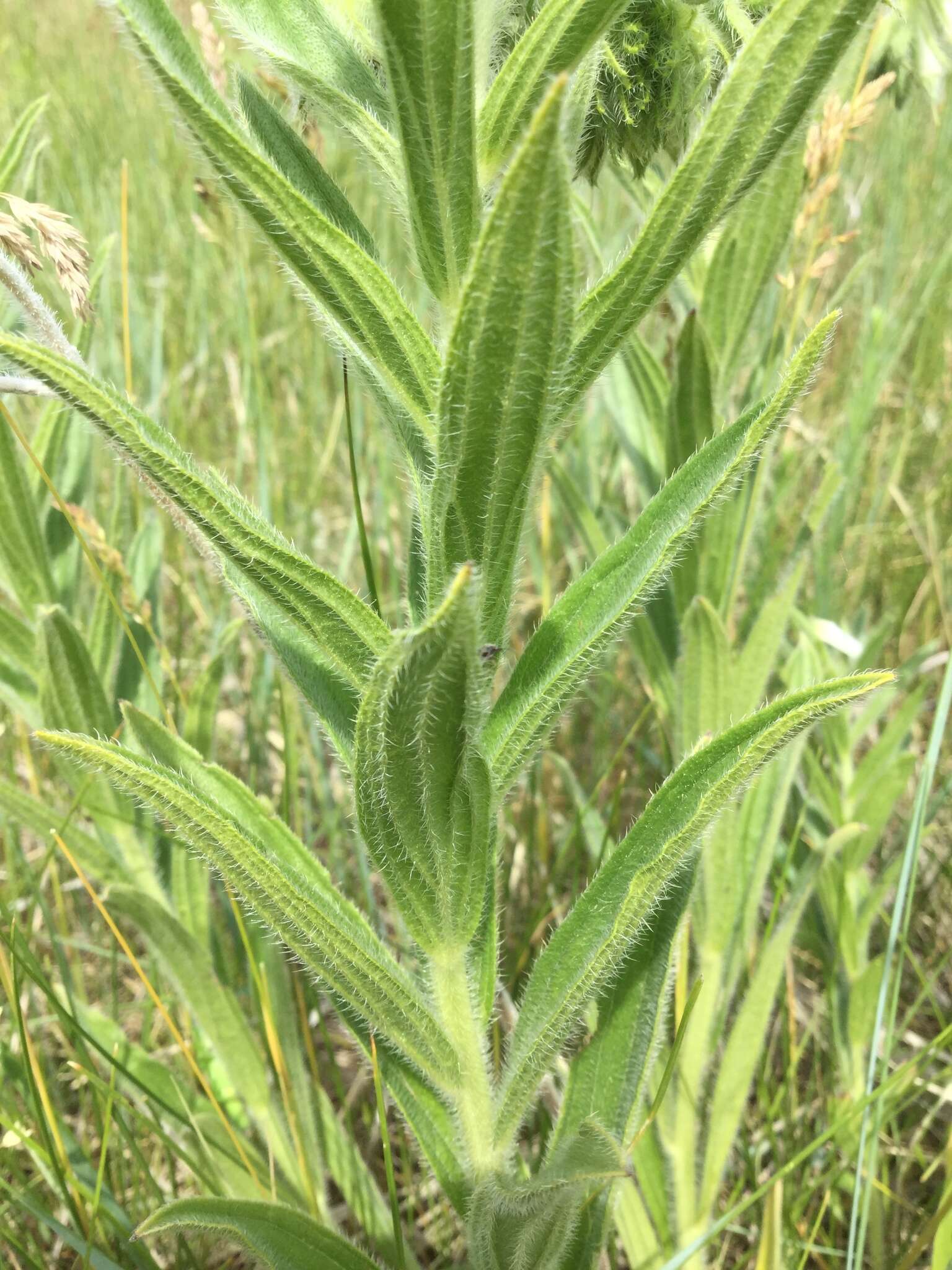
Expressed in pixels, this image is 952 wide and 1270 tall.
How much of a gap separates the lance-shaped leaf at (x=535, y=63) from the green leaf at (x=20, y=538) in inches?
34.9

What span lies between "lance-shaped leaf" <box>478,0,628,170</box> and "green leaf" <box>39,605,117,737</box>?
2.68 feet

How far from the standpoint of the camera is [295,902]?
822 mm

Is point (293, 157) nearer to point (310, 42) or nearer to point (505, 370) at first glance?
point (310, 42)

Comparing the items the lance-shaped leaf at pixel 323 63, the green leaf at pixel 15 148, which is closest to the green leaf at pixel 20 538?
the green leaf at pixel 15 148

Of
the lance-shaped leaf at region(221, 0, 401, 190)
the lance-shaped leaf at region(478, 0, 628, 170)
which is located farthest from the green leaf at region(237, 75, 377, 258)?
the lance-shaped leaf at region(478, 0, 628, 170)

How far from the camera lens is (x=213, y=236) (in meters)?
1.82

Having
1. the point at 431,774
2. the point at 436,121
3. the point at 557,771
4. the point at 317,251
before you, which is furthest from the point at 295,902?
the point at 557,771

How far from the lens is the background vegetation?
1.45m

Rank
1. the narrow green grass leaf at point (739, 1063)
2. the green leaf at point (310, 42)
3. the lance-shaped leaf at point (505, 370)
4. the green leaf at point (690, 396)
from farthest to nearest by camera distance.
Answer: the narrow green grass leaf at point (739, 1063) < the green leaf at point (690, 396) < the green leaf at point (310, 42) < the lance-shaped leaf at point (505, 370)

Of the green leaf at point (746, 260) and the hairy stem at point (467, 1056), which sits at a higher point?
the green leaf at point (746, 260)

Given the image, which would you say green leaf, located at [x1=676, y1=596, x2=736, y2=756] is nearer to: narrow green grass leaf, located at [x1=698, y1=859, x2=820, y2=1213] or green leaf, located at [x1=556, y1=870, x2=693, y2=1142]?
narrow green grass leaf, located at [x1=698, y1=859, x2=820, y2=1213]

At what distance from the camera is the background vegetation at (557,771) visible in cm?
145

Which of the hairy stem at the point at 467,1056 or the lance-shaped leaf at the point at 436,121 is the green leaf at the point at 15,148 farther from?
the hairy stem at the point at 467,1056

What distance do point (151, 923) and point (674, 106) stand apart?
1.12m
